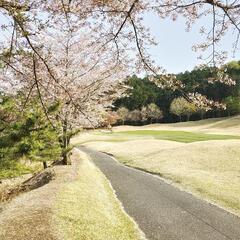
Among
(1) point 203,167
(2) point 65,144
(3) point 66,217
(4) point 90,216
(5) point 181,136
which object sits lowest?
(1) point 203,167

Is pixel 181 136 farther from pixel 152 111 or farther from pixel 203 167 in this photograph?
pixel 152 111

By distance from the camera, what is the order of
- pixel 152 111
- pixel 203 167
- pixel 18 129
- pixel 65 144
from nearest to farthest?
pixel 18 129 < pixel 65 144 < pixel 203 167 < pixel 152 111

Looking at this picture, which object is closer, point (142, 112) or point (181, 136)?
point (181, 136)

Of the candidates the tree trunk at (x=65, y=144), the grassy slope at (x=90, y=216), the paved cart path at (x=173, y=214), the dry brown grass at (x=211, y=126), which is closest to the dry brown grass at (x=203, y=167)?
the paved cart path at (x=173, y=214)

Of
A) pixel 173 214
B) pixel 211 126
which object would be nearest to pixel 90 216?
pixel 173 214

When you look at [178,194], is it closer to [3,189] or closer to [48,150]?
[48,150]

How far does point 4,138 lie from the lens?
56.6 ft

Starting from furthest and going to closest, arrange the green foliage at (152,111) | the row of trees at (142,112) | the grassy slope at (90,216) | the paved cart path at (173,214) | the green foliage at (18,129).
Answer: the row of trees at (142,112), the green foliage at (152,111), the green foliage at (18,129), the paved cart path at (173,214), the grassy slope at (90,216)

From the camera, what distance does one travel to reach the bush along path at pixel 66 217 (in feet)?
36.1

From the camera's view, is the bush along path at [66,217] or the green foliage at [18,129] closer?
the bush along path at [66,217]

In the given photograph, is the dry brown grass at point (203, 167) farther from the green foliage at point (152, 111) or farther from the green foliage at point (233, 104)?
the green foliage at point (152, 111)

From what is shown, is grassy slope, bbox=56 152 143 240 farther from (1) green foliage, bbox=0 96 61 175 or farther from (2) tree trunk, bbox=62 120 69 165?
(2) tree trunk, bbox=62 120 69 165

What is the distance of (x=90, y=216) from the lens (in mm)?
13000

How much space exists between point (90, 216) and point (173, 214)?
3468 mm
